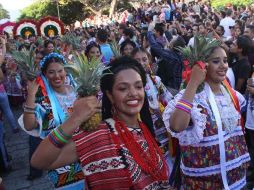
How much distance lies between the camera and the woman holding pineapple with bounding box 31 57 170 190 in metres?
1.92

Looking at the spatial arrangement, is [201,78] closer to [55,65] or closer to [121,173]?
[121,173]

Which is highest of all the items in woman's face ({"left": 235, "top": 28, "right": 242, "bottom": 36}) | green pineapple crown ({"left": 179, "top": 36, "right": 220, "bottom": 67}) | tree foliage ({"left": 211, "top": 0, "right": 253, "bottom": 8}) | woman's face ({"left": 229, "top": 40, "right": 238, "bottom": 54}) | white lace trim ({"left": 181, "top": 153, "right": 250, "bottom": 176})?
tree foliage ({"left": 211, "top": 0, "right": 253, "bottom": 8})

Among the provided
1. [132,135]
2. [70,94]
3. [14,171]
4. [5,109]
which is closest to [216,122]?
[132,135]

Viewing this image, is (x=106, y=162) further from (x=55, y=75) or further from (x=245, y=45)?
(x=245, y=45)

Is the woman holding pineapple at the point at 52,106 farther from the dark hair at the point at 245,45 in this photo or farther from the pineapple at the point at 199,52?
the dark hair at the point at 245,45

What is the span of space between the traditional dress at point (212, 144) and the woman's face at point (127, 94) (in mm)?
628

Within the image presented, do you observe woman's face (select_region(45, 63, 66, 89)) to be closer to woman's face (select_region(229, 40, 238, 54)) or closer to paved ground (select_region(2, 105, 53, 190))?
paved ground (select_region(2, 105, 53, 190))

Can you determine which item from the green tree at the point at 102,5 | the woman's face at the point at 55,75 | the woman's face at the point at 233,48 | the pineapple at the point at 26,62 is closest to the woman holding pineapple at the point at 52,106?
the woman's face at the point at 55,75

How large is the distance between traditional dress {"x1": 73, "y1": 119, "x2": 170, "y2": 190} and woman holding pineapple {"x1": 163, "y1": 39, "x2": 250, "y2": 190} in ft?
2.23

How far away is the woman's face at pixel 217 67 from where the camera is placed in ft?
9.80

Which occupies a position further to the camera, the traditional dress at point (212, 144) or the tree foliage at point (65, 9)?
the tree foliage at point (65, 9)

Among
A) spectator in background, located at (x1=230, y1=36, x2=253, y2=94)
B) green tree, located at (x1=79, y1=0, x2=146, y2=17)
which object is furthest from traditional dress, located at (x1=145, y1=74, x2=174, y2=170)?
green tree, located at (x1=79, y1=0, x2=146, y2=17)

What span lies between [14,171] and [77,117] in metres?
4.63

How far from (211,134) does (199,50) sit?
67 cm
